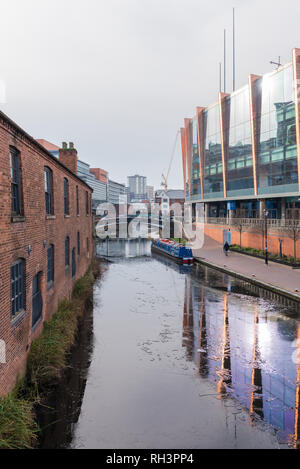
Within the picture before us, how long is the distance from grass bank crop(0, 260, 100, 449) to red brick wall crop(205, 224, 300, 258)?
769 inches

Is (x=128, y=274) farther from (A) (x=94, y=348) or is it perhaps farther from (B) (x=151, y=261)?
(A) (x=94, y=348)

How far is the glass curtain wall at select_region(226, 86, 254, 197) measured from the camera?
44.0 meters

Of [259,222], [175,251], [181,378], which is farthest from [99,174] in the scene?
[181,378]

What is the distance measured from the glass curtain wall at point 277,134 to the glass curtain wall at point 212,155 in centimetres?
1048

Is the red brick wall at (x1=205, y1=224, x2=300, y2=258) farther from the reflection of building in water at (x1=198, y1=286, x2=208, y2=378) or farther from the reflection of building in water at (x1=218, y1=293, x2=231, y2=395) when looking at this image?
the reflection of building in water at (x1=218, y1=293, x2=231, y2=395)

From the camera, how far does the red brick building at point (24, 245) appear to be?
25.3 feet

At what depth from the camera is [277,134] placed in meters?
38.4

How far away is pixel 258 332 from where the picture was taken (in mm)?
13812

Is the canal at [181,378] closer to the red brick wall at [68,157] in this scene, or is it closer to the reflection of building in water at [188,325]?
the reflection of building in water at [188,325]

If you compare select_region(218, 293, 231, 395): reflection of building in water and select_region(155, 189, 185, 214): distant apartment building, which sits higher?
select_region(155, 189, 185, 214): distant apartment building

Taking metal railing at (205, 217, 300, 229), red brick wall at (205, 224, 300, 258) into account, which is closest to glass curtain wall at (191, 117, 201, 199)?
metal railing at (205, 217, 300, 229)

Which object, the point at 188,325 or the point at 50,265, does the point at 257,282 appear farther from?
the point at 50,265
